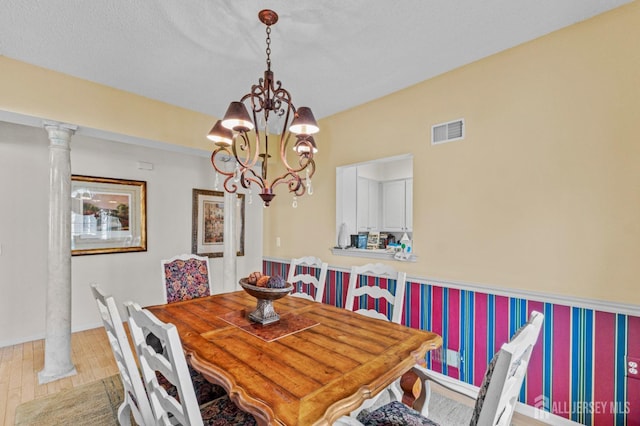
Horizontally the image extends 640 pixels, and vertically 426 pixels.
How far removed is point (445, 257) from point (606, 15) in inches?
72.6

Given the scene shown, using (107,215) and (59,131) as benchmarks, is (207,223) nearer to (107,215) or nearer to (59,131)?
(107,215)

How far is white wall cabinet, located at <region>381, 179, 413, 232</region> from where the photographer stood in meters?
5.02

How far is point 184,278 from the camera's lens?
104 inches

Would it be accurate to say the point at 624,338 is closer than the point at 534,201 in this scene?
Yes

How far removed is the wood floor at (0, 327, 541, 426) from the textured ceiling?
260 cm

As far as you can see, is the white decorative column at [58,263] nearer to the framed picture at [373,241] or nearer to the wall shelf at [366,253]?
the wall shelf at [366,253]

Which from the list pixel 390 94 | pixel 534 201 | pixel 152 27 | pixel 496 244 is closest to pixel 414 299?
pixel 496 244

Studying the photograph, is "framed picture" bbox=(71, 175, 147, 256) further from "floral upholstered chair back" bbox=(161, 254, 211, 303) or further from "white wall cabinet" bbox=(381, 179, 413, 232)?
"white wall cabinet" bbox=(381, 179, 413, 232)

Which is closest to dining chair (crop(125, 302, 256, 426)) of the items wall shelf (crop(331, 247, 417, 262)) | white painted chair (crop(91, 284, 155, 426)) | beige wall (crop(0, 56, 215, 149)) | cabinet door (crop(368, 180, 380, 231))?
white painted chair (crop(91, 284, 155, 426))

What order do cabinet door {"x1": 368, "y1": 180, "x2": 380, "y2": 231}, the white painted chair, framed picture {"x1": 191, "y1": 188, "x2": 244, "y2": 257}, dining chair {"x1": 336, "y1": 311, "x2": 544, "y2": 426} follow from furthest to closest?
1. cabinet door {"x1": 368, "y1": 180, "x2": 380, "y2": 231}
2. framed picture {"x1": 191, "y1": 188, "x2": 244, "y2": 257}
3. the white painted chair
4. dining chair {"x1": 336, "y1": 311, "x2": 544, "y2": 426}

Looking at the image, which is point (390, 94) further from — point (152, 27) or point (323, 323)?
point (323, 323)

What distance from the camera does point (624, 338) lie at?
67.5 inches

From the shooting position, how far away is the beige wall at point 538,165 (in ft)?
5.76

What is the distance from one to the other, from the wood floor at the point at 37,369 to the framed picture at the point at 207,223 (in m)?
1.61
